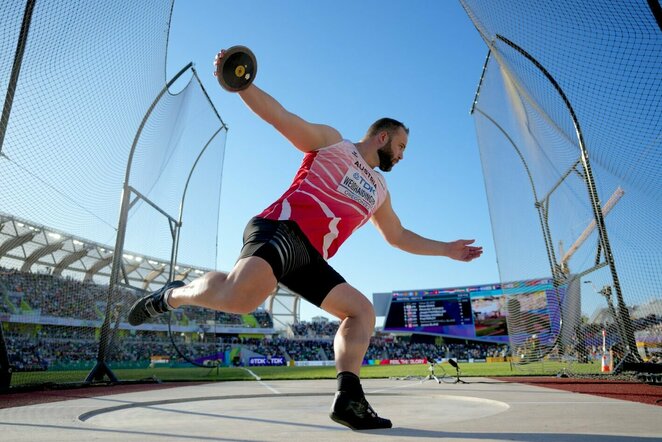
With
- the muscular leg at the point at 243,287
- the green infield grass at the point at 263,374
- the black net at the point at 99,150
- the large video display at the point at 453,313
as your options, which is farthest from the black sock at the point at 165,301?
the large video display at the point at 453,313

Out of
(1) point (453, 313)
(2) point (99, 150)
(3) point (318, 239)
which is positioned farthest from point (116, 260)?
(1) point (453, 313)

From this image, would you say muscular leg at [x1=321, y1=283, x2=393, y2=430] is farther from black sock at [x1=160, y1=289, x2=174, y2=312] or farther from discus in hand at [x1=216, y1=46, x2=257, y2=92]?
discus in hand at [x1=216, y1=46, x2=257, y2=92]

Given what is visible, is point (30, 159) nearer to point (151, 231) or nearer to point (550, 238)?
point (151, 231)

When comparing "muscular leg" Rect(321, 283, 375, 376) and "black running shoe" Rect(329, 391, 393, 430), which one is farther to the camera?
"muscular leg" Rect(321, 283, 375, 376)

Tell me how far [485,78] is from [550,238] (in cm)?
421

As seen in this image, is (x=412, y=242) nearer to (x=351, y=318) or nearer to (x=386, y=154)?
(x=386, y=154)

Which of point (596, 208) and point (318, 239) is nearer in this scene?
point (318, 239)

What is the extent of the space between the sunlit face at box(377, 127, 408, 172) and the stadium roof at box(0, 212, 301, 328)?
6.99 meters

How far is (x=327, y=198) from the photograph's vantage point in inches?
112

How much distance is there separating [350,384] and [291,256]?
2.59 feet

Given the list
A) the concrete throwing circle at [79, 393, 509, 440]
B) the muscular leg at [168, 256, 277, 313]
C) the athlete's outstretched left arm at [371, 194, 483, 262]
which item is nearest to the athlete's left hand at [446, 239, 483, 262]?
the athlete's outstretched left arm at [371, 194, 483, 262]

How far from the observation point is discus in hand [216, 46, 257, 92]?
7.86 ft

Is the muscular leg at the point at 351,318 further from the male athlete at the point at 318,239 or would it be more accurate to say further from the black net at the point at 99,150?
the black net at the point at 99,150

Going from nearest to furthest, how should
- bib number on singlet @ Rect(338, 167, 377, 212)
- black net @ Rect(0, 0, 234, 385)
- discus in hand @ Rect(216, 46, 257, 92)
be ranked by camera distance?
1. discus in hand @ Rect(216, 46, 257, 92)
2. bib number on singlet @ Rect(338, 167, 377, 212)
3. black net @ Rect(0, 0, 234, 385)
